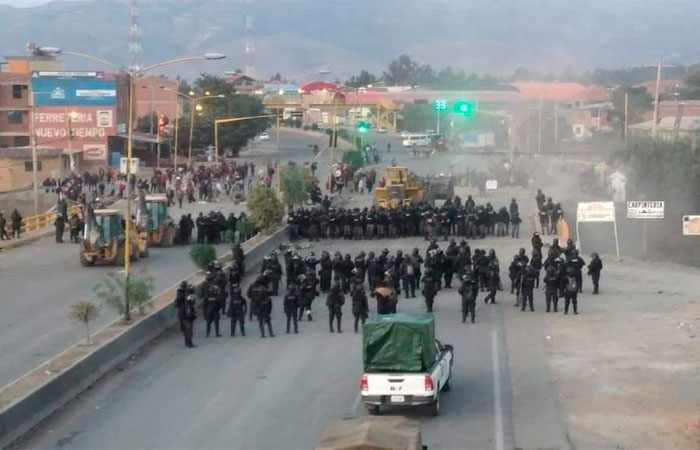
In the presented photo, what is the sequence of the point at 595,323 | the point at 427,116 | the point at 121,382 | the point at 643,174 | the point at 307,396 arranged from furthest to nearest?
the point at 427,116 → the point at 643,174 → the point at 595,323 → the point at 121,382 → the point at 307,396

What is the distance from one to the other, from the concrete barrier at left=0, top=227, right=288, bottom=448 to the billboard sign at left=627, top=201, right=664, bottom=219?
16.0 m

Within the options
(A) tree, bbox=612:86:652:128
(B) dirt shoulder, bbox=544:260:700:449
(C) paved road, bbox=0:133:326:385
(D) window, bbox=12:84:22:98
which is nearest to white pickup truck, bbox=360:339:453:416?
(B) dirt shoulder, bbox=544:260:700:449

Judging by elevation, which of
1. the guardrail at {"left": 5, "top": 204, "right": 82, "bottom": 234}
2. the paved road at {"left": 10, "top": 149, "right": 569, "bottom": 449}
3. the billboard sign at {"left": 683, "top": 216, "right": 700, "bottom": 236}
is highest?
the billboard sign at {"left": 683, "top": 216, "right": 700, "bottom": 236}

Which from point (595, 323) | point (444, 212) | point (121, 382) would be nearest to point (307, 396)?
point (121, 382)

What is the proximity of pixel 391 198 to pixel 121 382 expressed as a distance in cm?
3310

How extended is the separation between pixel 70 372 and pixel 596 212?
21.7 m

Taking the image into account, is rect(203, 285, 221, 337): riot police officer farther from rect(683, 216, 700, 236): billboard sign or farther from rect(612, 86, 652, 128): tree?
rect(612, 86, 652, 128): tree

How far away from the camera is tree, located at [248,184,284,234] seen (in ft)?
144

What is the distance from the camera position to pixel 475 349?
2484 cm

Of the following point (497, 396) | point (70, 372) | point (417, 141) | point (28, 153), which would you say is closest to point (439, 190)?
point (28, 153)

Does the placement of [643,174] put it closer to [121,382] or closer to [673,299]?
[673,299]

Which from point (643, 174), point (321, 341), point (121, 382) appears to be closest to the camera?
point (121, 382)

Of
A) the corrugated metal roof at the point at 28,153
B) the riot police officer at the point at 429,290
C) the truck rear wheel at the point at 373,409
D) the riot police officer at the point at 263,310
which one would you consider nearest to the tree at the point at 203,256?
the riot police officer at the point at 429,290

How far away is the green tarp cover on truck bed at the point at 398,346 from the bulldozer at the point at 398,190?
3383 cm
